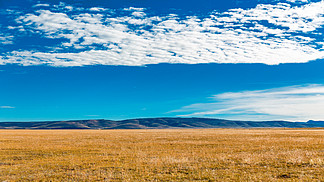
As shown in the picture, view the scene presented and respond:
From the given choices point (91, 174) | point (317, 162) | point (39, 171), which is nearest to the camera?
point (91, 174)

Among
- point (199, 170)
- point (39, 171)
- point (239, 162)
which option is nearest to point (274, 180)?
point (199, 170)

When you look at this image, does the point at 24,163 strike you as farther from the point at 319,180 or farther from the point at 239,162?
the point at 319,180

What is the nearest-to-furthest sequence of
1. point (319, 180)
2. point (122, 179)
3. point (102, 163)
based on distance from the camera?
point (319, 180) < point (122, 179) < point (102, 163)

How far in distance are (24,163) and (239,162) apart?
1737 cm

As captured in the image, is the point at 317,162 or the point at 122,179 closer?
the point at 122,179

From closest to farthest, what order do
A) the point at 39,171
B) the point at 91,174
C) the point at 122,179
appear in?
the point at 122,179, the point at 91,174, the point at 39,171

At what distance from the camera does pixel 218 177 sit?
1579 cm

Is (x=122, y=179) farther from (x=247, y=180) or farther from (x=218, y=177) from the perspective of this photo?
(x=247, y=180)

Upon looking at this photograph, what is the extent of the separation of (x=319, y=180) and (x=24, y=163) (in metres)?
21.3

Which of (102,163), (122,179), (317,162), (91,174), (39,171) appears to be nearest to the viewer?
(122,179)

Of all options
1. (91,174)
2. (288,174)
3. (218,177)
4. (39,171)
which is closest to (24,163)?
(39,171)

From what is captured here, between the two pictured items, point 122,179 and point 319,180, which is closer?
point 319,180

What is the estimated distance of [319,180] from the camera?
1468cm

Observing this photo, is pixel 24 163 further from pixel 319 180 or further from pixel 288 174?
A: pixel 319 180
